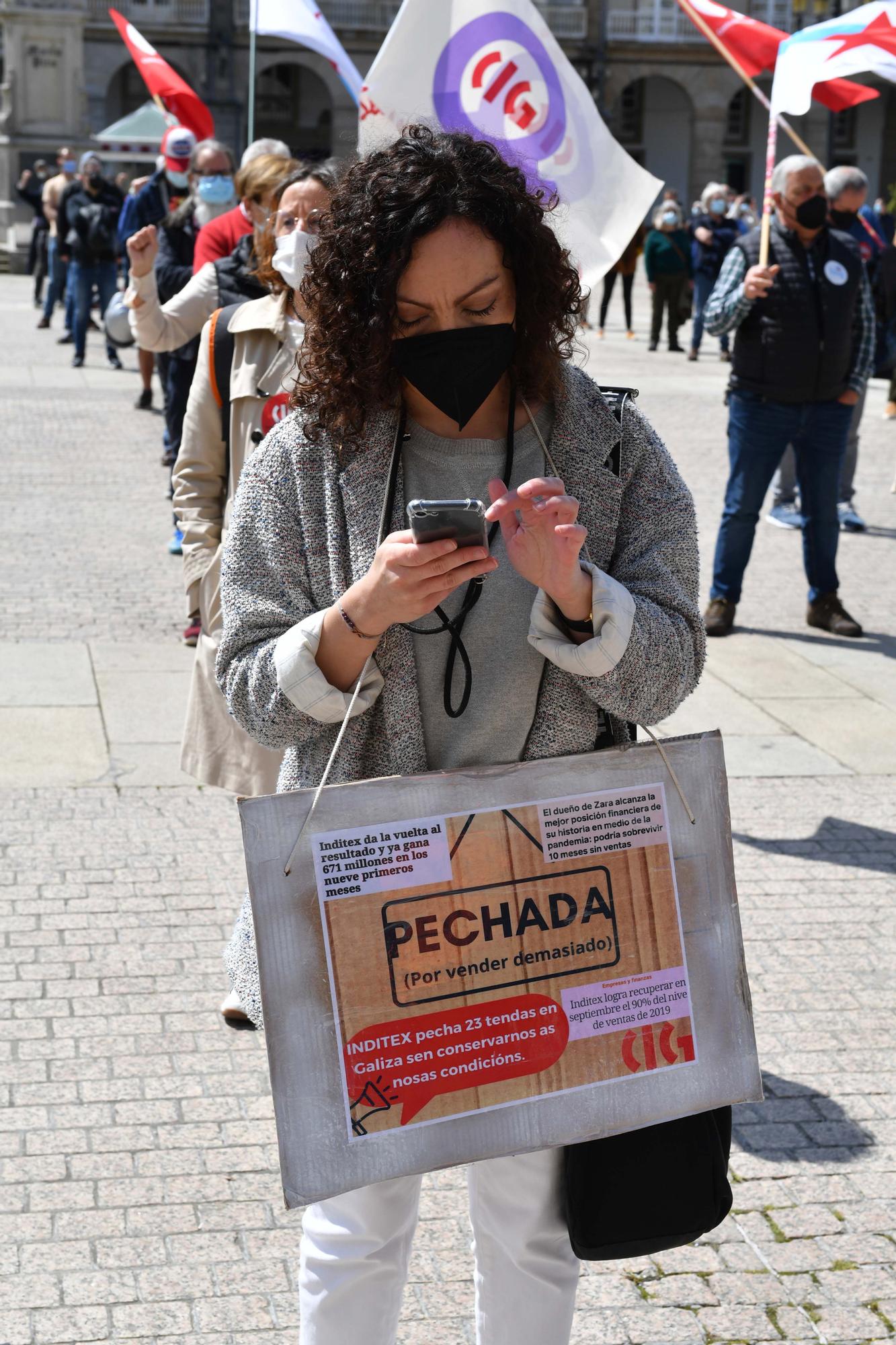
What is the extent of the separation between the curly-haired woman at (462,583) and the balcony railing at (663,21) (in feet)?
175

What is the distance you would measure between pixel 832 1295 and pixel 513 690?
4.94ft

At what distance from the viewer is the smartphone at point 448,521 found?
5.97 ft

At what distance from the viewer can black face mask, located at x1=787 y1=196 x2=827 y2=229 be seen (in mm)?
7422

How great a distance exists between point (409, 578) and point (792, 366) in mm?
6040

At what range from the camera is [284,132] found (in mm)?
55625

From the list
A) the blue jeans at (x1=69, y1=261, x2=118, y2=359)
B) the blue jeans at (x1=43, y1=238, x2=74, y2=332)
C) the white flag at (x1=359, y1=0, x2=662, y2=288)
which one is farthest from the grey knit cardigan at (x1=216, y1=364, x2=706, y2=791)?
the blue jeans at (x1=43, y1=238, x2=74, y2=332)

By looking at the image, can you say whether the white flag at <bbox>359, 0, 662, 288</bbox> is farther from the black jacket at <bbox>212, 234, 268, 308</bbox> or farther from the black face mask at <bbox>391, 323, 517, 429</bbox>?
the black face mask at <bbox>391, 323, 517, 429</bbox>

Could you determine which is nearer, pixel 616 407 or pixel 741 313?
pixel 616 407

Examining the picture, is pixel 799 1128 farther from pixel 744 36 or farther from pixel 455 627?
pixel 744 36

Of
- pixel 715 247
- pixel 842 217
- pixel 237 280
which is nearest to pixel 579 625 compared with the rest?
pixel 237 280

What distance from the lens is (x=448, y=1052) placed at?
6.50 ft

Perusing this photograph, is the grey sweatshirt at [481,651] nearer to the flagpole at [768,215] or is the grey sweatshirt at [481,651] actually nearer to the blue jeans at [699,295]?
the flagpole at [768,215]

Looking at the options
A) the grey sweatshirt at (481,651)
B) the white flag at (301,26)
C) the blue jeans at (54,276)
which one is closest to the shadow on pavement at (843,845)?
the grey sweatshirt at (481,651)

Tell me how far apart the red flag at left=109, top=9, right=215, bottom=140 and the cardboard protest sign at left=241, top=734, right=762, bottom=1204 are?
9542 millimetres
